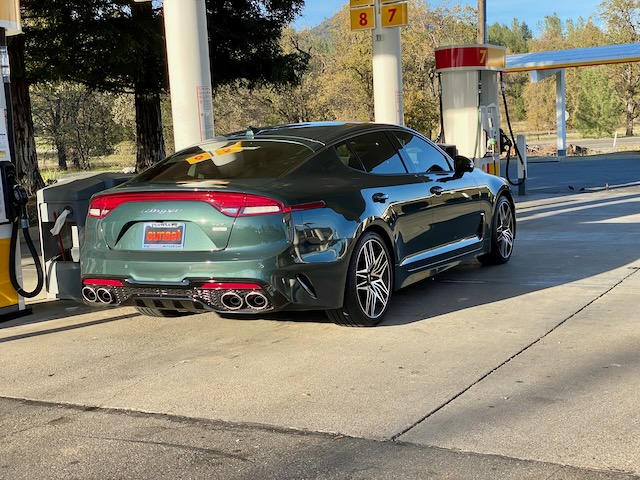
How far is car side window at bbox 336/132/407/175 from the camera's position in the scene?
6.45 metres

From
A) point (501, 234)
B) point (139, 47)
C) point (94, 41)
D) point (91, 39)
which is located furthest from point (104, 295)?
point (91, 39)

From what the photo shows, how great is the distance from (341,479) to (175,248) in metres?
2.47

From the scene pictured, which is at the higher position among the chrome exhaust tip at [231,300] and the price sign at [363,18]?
the price sign at [363,18]

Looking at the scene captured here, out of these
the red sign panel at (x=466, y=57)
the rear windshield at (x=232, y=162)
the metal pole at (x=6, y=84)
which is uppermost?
the red sign panel at (x=466, y=57)

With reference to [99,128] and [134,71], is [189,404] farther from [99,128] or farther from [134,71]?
[99,128]

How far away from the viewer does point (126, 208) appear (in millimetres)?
5699

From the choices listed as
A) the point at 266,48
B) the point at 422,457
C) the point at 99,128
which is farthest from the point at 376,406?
the point at 99,128

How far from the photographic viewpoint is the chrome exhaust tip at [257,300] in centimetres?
539

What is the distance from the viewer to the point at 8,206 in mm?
6836

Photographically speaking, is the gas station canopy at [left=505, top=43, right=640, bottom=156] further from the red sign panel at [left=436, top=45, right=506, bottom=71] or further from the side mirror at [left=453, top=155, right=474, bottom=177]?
the side mirror at [left=453, top=155, right=474, bottom=177]

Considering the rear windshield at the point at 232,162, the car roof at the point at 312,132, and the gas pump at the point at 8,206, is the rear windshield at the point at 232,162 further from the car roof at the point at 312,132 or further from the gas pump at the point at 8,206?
the gas pump at the point at 8,206

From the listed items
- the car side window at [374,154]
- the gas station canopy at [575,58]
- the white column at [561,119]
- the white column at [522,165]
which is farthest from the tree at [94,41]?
the white column at [561,119]

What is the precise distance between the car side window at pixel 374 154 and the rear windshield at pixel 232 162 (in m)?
0.46

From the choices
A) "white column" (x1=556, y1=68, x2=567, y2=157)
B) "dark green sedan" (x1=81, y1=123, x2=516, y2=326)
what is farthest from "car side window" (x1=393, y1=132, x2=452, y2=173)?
"white column" (x1=556, y1=68, x2=567, y2=157)
